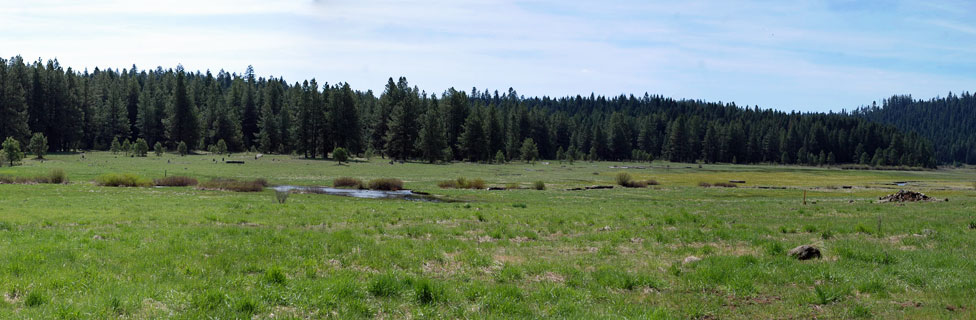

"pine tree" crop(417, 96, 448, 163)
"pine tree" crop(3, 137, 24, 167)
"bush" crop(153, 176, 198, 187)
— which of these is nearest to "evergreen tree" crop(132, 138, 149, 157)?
"pine tree" crop(3, 137, 24, 167)

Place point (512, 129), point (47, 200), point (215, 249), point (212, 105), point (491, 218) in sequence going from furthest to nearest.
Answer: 1. point (512, 129)
2. point (212, 105)
3. point (47, 200)
4. point (491, 218)
5. point (215, 249)

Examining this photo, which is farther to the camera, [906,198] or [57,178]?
[57,178]

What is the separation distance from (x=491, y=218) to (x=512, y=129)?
133m

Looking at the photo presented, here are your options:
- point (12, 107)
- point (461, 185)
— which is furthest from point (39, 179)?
point (12, 107)

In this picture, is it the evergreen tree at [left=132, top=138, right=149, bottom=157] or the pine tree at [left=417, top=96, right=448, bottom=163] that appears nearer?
the evergreen tree at [left=132, top=138, right=149, bottom=157]

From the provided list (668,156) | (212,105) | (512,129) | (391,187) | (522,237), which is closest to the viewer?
(522,237)

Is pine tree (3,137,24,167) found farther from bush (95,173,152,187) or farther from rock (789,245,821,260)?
rock (789,245,821,260)

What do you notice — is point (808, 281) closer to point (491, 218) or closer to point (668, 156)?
point (491, 218)

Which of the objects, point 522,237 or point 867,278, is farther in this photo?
point 522,237

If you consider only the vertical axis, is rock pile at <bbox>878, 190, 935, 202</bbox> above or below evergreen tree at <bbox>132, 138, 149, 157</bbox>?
below

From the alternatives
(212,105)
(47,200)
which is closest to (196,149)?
(212,105)

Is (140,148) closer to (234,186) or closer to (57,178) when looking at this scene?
(57,178)

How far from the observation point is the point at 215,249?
562 inches

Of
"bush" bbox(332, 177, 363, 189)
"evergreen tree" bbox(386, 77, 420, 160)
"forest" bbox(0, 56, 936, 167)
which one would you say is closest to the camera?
"bush" bbox(332, 177, 363, 189)
